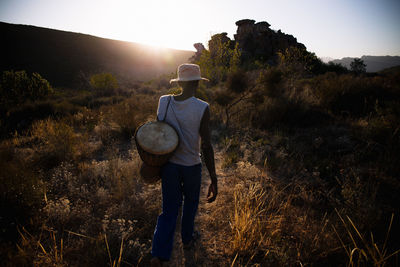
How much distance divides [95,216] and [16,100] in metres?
16.0

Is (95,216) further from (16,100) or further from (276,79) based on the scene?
(16,100)

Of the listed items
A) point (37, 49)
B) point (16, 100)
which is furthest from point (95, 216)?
point (37, 49)

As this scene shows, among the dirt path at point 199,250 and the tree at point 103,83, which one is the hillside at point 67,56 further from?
the dirt path at point 199,250

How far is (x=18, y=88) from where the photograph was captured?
12953mm

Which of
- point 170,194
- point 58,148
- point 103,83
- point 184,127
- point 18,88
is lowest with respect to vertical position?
point 58,148

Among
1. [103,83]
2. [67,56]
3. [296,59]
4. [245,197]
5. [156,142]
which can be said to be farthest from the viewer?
[67,56]

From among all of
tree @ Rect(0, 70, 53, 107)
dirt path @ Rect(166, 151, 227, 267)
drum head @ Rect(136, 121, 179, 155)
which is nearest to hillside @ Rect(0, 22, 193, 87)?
tree @ Rect(0, 70, 53, 107)

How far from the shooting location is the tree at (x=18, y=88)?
12.3 m

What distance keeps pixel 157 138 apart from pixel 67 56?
202 ft

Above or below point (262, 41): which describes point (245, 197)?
below

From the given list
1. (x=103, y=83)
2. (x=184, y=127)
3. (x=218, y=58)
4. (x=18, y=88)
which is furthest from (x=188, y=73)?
(x=103, y=83)

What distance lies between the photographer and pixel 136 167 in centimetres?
382

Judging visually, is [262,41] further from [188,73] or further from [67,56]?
[67,56]

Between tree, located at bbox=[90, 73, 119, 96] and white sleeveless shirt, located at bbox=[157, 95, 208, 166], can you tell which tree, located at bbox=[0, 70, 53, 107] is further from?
white sleeveless shirt, located at bbox=[157, 95, 208, 166]
